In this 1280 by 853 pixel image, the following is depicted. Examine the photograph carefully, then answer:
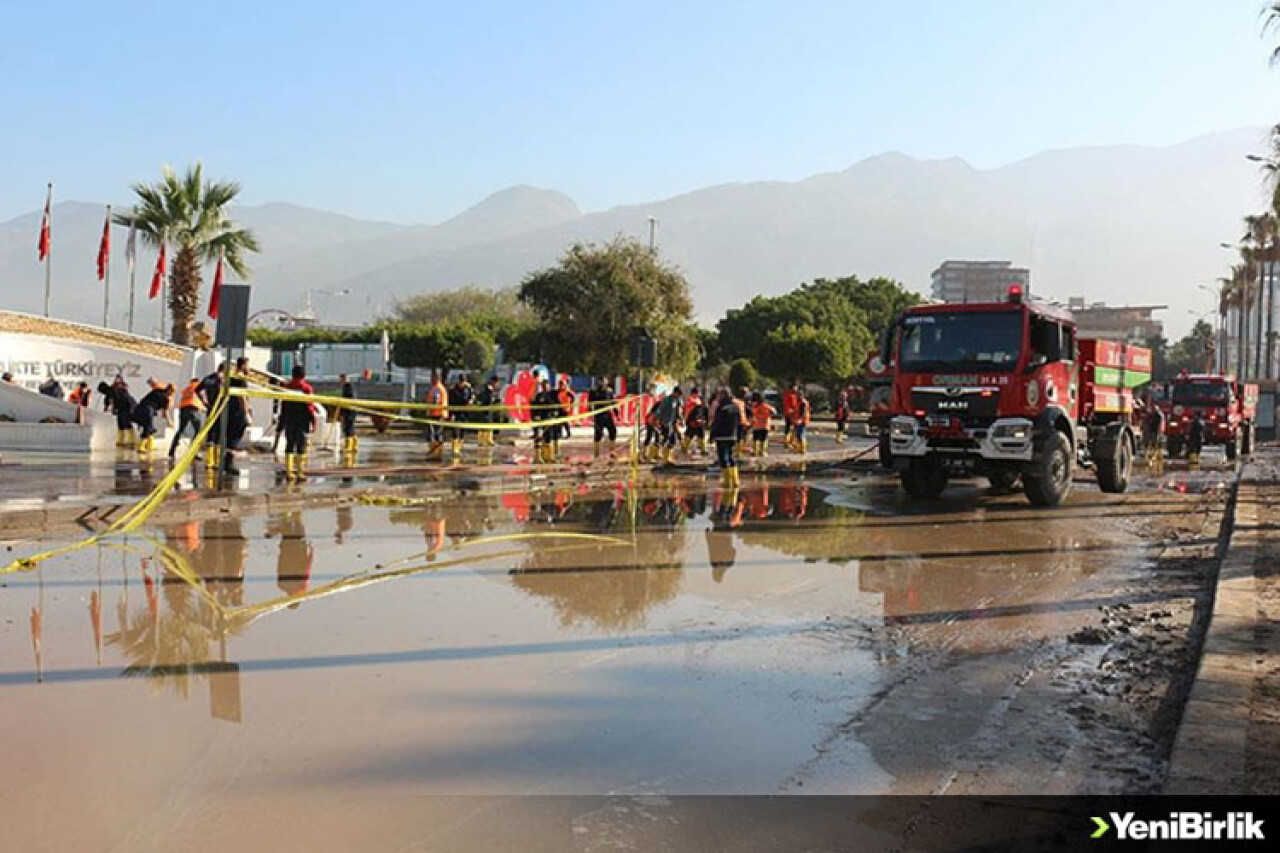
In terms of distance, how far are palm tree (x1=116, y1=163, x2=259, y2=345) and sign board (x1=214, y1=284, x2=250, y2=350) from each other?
20.8 m

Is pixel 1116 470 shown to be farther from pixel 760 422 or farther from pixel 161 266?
pixel 161 266

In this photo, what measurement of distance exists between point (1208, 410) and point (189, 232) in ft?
102

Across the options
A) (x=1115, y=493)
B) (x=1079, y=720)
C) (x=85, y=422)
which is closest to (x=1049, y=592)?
(x=1079, y=720)

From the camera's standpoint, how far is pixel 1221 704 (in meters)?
5.46

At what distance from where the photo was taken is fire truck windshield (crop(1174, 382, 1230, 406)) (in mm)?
32344

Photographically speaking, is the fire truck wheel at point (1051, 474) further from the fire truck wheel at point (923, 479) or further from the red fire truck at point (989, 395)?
the fire truck wheel at point (923, 479)

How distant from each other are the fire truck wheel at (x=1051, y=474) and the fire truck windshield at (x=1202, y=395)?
19.3 meters

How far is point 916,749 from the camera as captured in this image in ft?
17.2

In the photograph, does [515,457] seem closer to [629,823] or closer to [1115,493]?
A: [1115,493]

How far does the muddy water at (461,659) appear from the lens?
4.64m

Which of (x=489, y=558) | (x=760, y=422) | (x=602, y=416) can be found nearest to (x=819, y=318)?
(x=602, y=416)

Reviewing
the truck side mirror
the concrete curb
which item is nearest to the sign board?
the truck side mirror

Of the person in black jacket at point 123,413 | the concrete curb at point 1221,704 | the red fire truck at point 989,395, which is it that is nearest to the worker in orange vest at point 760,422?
the red fire truck at point 989,395

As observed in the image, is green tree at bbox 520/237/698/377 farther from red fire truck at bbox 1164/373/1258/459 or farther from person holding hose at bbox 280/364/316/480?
person holding hose at bbox 280/364/316/480
